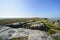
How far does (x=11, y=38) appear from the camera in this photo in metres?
13.7

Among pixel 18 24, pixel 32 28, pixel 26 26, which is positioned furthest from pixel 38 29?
pixel 18 24

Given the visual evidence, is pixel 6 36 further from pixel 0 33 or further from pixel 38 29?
pixel 38 29

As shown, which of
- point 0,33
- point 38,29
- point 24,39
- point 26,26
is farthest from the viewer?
point 26,26

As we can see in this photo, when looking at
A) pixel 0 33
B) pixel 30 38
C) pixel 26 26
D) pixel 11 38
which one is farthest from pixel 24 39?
pixel 26 26

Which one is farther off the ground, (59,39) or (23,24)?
(23,24)

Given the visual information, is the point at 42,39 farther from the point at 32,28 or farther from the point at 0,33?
the point at 0,33

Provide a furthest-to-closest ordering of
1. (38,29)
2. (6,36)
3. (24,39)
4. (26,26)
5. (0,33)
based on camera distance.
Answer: (26,26) → (38,29) → (0,33) → (6,36) → (24,39)

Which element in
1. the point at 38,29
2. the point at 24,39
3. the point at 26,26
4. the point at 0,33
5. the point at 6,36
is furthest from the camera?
the point at 26,26

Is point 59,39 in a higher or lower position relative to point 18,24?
lower

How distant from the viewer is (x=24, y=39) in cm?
1348

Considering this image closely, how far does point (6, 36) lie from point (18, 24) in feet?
20.5

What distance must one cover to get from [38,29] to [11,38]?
6698 millimetres

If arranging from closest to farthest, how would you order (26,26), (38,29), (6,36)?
(6,36)
(38,29)
(26,26)

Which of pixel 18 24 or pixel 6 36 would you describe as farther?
pixel 18 24
